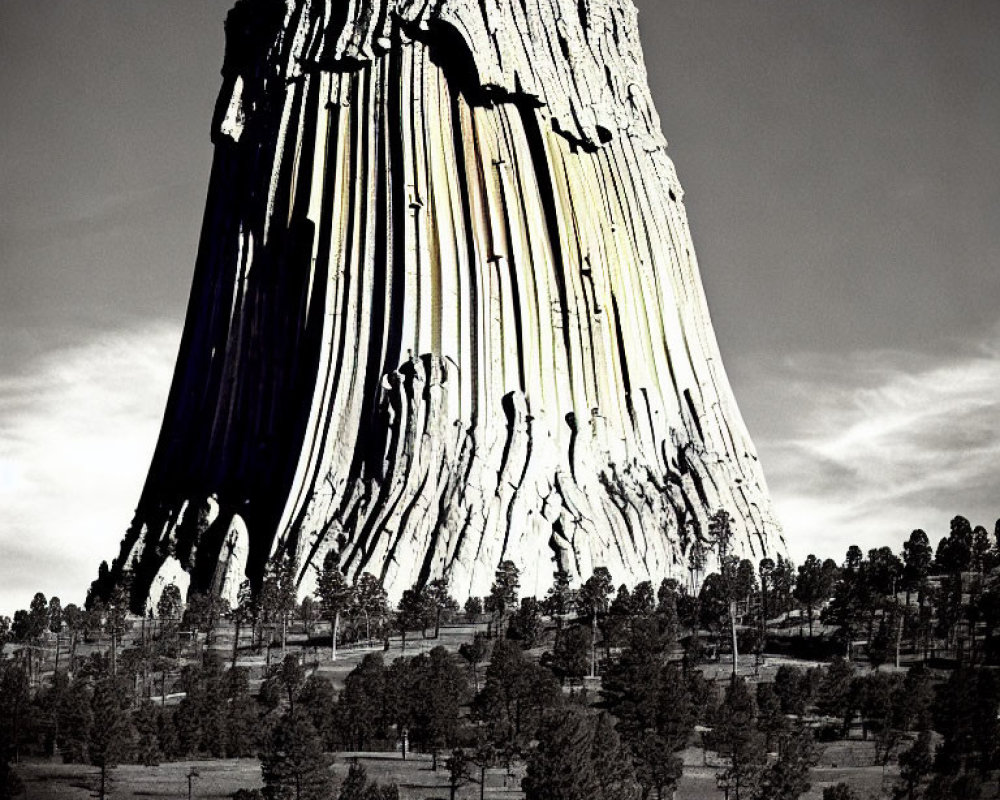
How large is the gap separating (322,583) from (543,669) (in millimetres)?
17676

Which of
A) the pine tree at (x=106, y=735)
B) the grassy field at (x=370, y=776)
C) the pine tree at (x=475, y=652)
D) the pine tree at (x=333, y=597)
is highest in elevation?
the pine tree at (x=333, y=597)

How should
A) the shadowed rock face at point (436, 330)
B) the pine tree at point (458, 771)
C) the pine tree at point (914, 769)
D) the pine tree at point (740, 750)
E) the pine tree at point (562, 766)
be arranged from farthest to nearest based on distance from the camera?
the shadowed rock face at point (436, 330) → the pine tree at point (740, 750) → the pine tree at point (458, 771) → the pine tree at point (914, 769) → the pine tree at point (562, 766)

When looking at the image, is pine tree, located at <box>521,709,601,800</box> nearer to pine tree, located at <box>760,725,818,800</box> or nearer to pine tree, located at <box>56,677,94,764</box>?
pine tree, located at <box>760,725,818,800</box>

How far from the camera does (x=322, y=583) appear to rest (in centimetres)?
7988

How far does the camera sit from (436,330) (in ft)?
Answer: 295

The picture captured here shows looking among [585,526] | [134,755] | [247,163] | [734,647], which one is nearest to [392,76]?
[247,163]

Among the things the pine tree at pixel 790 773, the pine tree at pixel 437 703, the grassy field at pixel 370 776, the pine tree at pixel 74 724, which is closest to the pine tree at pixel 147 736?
the grassy field at pixel 370 776

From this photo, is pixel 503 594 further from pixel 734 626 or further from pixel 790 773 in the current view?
pixel 790 773

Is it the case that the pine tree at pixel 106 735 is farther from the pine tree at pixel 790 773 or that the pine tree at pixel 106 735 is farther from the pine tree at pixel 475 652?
the pine tree at pixel 790 773

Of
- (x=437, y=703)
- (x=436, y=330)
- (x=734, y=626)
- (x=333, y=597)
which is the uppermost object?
(x=436, y=330)

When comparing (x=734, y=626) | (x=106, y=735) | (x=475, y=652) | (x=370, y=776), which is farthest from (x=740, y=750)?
(x=106, y=735)

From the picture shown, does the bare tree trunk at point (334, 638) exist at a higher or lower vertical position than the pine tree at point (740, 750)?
higher

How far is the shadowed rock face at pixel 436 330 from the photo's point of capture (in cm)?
8669

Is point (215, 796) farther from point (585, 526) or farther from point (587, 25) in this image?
point (587, 25)
